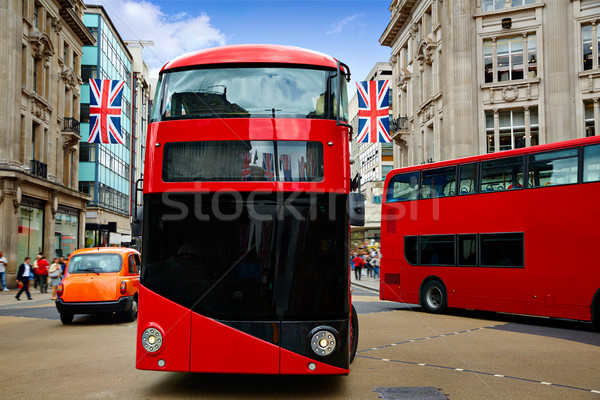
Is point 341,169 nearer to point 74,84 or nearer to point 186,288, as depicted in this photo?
point 186,288

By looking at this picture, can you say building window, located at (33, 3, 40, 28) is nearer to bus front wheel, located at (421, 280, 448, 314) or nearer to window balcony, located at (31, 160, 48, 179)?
window balcony, located at (31, 160, 48, 179)

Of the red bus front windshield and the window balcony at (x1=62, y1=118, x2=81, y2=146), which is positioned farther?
the window balcony at (x1=62, y1=118, x2=81, y2=146)

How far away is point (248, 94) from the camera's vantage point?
284 inches

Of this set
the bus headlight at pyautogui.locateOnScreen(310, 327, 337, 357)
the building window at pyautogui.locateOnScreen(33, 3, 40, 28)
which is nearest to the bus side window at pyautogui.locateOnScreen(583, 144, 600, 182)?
the bus headlight at pyautogui.locateOnScreen(310, 327, 337, 357)

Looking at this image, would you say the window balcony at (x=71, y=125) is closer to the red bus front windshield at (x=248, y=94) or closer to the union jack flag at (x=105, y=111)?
the union jack flag at (x=105, y=111)

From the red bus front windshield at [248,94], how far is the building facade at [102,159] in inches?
1489

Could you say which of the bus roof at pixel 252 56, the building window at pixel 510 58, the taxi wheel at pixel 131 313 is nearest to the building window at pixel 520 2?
the building window at pixel 510 58

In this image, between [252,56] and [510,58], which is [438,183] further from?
[510,58]

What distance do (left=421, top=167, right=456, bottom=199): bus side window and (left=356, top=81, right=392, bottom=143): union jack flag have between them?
17.7 feet

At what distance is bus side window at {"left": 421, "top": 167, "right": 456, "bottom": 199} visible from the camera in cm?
1680

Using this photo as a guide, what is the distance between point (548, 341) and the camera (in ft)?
39.8

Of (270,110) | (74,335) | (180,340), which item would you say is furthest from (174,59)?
(74,335)

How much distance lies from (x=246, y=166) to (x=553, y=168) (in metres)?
9.79

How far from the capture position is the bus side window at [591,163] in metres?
13.4
